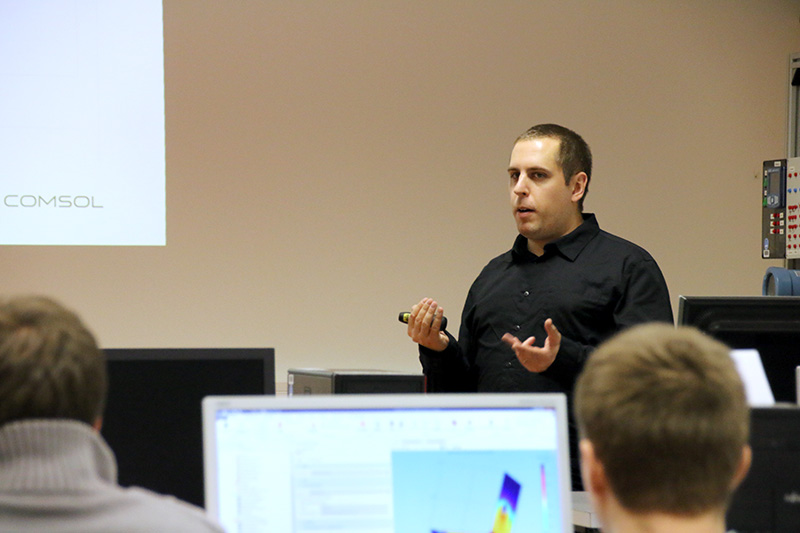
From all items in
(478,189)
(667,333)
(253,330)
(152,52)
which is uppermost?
(152,52)

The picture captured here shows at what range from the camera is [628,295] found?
2.67m

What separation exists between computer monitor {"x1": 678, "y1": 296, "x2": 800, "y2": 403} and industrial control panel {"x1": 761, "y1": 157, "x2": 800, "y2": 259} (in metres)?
2.46

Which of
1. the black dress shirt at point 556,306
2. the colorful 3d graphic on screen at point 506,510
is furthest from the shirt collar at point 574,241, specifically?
the colorful 3d graphic on screen at point 506,510

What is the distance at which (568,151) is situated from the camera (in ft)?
9.51

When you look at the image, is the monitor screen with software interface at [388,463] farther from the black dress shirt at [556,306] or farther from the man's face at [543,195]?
the man's face at [543,195]

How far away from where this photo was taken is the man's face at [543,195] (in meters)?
2.85

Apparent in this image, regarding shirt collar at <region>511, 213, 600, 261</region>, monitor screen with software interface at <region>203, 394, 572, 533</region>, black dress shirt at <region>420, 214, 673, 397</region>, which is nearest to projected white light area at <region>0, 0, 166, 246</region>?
black dress shirt at <region>420, 214, 673, 397</region>

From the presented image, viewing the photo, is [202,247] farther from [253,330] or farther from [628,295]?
[628,295]

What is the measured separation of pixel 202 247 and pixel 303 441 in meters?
2.93

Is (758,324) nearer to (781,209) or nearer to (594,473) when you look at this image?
(594,473)

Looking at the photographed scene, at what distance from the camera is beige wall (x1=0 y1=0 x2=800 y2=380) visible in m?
4.11

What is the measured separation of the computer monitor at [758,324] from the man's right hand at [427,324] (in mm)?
789

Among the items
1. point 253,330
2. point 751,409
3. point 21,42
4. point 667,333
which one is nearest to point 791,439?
point 751,409

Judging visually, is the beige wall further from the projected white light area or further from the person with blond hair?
the person with blond hair
